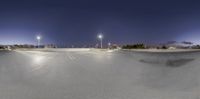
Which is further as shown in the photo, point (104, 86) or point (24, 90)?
point (104, 86)

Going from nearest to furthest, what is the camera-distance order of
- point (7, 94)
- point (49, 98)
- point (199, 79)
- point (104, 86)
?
point (49, 98)
point (7, 94)
point (104, 86)
point (199, 79)

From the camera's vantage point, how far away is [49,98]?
794cm

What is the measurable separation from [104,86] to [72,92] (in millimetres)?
1531

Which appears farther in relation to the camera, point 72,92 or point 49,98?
point 72,92

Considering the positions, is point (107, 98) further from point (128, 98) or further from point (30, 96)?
point (30, 96)

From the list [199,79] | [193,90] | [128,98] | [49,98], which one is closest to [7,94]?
[49,98]

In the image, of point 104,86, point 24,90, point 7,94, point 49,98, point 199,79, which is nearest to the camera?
point 49,98

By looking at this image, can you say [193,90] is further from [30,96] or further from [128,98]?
[30,96]

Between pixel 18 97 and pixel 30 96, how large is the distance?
12.3 inches

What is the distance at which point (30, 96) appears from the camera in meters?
8.19

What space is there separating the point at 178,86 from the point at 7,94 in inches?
217

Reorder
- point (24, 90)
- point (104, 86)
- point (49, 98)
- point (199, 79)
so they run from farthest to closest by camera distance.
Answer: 1. point (199, 79)
2. point (104, 86)
3. point (24, 90)
4. point (49, 98)

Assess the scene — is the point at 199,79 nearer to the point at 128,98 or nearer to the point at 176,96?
the point at 176,96

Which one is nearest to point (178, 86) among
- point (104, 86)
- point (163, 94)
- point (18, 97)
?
point (163, 94)
